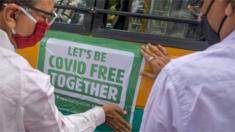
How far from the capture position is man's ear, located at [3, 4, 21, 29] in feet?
5.80

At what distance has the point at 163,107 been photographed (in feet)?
4.38

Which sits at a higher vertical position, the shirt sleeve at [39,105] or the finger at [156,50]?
the finger at [156,50]

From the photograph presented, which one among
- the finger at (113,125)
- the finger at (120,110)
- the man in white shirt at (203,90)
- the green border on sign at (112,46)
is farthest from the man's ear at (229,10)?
the finger at (113,125)

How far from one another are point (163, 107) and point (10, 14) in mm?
880

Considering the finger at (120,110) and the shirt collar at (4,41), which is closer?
the shirt collar at (4,41)

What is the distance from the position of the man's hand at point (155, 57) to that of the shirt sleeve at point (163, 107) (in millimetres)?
709

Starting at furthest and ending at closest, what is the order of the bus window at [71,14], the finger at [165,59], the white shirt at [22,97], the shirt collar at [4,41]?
the bus window at [71,14] → the finger at [165,59] → the shirt collar at [4,41] → the white shirt at [22,97]

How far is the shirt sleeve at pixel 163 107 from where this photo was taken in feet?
4.27

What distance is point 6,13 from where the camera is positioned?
1.77m

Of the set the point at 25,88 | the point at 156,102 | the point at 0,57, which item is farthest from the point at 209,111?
the point at 0,57

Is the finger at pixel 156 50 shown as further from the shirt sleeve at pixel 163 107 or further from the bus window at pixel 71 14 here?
the shirt sleeve at pixel 163 107

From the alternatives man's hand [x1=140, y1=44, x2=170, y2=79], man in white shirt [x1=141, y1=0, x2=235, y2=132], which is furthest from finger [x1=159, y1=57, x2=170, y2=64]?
man in white shirt [x1=141, y1=0, x2=235, y2=132]

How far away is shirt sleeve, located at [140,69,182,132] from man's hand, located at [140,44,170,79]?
71 cm

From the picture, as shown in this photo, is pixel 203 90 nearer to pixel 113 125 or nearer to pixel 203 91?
pixel 203 91
